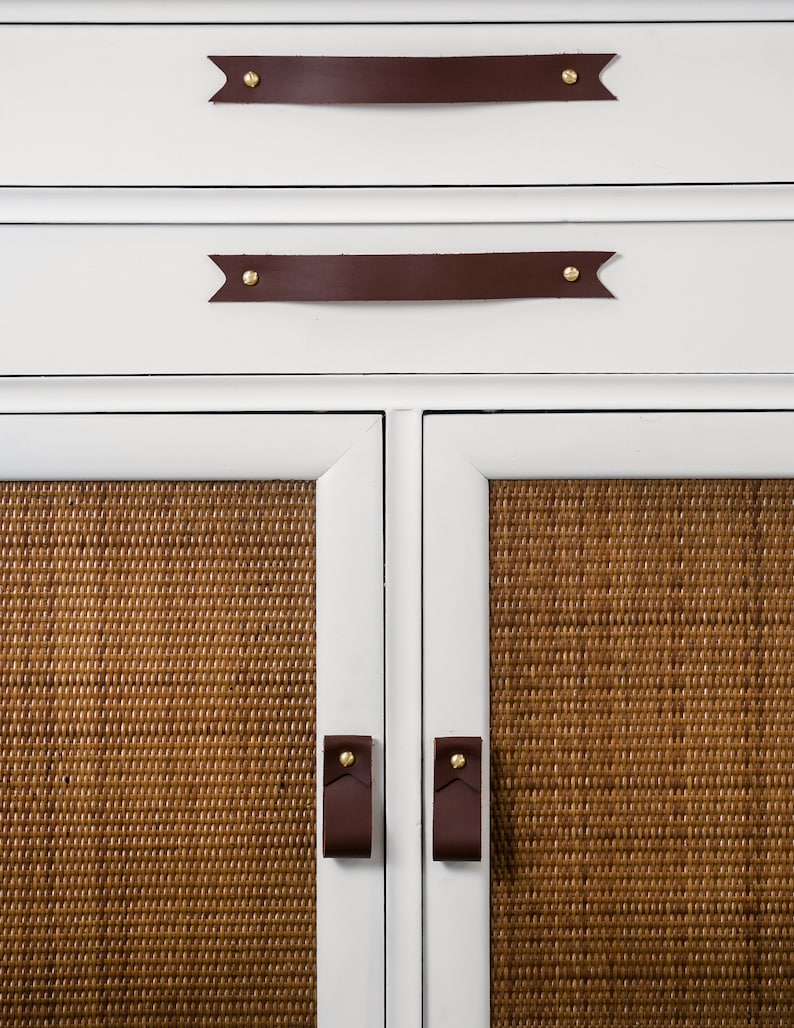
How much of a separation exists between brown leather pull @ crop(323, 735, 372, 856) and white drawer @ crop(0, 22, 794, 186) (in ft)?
1.47

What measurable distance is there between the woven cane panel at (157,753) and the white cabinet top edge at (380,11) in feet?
1.21

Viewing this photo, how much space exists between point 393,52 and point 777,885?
73 cm

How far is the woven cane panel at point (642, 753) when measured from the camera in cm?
88

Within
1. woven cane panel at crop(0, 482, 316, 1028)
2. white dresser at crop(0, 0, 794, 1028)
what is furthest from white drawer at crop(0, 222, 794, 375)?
woven cane panel at crop(0, 482, 316, 1028)

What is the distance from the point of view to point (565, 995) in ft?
2.87

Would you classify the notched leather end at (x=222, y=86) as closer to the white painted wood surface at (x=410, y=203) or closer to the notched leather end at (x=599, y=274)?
the white painted wood surface at (x=410, y=203)

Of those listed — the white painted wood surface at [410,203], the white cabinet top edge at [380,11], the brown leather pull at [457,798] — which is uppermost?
the white cabinet top edge at [380,11]

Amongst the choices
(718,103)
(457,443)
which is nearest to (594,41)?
(718,103)

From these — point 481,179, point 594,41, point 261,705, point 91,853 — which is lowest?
point 91,853

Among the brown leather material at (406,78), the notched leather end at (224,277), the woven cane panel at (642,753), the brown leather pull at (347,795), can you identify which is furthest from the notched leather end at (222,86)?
the brown leather pull at (347,795)

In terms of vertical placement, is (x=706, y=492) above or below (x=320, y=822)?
above

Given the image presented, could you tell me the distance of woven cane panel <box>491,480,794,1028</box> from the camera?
876 millimetres

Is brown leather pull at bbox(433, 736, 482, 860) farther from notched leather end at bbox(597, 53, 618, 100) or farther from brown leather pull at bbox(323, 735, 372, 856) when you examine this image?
notched leather end at bbox(597, 53, 618, 100)

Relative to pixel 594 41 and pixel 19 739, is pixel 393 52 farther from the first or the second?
pixel 19 739
